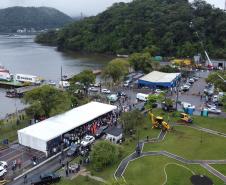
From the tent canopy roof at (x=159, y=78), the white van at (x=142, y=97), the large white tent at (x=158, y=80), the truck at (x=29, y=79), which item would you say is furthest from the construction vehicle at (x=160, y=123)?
the truck at (x=29, y=79)

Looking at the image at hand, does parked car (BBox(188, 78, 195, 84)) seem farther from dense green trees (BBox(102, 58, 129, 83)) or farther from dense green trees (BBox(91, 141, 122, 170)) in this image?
dense green trees (BBox(91, 141, 122, 170))

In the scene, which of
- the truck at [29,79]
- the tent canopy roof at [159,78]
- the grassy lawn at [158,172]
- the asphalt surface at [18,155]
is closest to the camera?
the grassy lawn at [158,172]

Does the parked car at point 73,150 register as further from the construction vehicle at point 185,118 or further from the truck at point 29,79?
the truck at point 29,79

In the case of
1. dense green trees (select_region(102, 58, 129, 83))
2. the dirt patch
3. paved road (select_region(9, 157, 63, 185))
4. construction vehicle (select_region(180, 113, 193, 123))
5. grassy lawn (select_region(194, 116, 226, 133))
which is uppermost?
dense green trees (select_region(102, 58, 129, 83))

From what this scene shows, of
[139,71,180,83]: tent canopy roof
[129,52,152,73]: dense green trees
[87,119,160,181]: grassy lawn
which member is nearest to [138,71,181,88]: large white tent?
[139,71,180,83]: tent canopy roof

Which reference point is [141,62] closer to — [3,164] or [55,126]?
[55,126]

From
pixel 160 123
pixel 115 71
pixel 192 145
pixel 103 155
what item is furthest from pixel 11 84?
pixel 192 145
